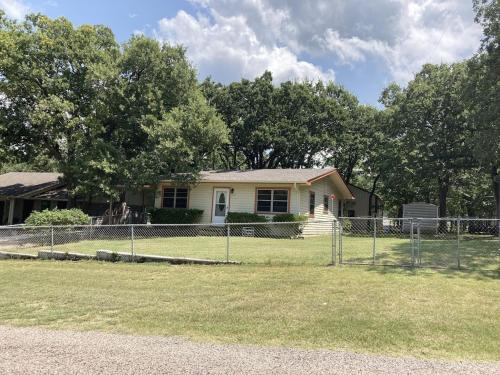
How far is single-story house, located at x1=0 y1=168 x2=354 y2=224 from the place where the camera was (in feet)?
73.6

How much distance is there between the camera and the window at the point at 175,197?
2445 cm

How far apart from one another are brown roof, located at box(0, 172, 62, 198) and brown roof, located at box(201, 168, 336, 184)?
10.6m

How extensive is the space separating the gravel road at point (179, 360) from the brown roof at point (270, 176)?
16.7m

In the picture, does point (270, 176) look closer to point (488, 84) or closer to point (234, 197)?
point (234, 197)

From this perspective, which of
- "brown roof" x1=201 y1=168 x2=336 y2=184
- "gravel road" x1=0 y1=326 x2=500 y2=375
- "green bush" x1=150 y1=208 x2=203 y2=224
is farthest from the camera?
"green bush" x1=150 y1=208 x2=203 y2=224

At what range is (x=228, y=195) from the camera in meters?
23.5

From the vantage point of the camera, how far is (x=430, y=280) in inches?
345

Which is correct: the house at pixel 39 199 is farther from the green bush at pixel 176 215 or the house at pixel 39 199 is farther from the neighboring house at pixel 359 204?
the neighboring house at pixel 359 204

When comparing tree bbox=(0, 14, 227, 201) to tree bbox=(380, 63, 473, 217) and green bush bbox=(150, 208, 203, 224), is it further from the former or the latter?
tree bbox=(380, 63, 473, 217)

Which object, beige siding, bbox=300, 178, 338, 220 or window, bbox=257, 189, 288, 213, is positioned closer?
window, bbox=257, 189, 288, 213

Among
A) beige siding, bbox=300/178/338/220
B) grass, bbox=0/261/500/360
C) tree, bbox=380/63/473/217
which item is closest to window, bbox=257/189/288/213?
beige siding, bbox=300/178/338/220

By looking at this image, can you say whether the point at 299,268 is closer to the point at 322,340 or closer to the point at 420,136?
the point at 322,340

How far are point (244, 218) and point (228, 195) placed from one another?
1996mm

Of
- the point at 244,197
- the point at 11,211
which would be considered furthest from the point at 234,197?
the point at 11,211
